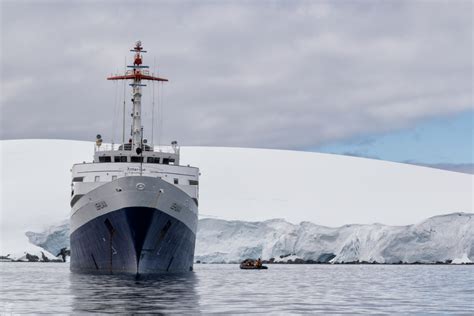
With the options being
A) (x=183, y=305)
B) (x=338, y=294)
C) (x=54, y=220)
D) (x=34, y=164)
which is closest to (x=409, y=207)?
(x=54, y=220)

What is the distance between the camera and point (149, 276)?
48250 millimetres

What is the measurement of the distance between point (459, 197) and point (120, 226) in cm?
6861

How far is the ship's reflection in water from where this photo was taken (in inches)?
1088

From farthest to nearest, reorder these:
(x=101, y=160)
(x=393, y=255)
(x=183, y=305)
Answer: (x=393, y=255) < (x=101, y=160) < (x=183, y=305)

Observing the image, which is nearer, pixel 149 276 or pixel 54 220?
pixel 149 276

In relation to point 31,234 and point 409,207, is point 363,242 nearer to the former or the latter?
point 409,207

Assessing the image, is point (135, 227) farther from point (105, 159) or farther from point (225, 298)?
point (225, 298)

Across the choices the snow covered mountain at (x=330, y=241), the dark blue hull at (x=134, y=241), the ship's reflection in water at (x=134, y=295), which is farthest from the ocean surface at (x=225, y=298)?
the snow covered mountain at (x=330, y=241)

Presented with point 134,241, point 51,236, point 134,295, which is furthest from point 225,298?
point 51,236

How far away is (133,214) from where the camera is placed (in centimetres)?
4859

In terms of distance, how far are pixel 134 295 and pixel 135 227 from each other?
1539cm

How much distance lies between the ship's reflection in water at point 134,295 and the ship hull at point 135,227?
3.43m

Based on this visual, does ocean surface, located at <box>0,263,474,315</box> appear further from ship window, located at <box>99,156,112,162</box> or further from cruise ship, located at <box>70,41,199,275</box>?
ship window, located at <box>99,156,112,162</box>

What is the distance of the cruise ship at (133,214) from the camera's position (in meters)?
48.9
